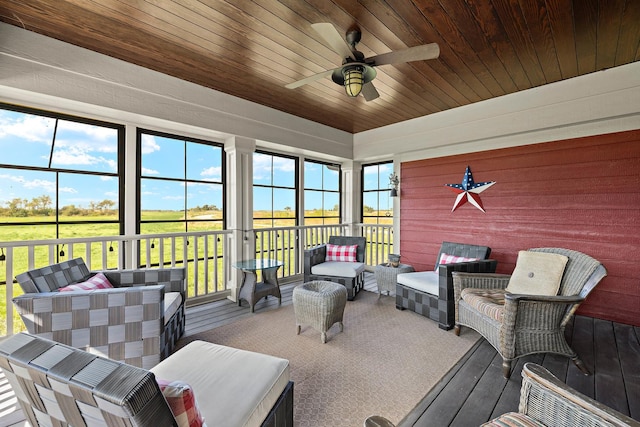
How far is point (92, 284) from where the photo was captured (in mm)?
2229

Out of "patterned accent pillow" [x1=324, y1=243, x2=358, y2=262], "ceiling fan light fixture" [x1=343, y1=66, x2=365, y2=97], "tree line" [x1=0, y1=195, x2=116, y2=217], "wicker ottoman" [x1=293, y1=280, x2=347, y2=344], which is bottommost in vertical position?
"wicker ottoman" [x1=293, y1=280, x2=347, y2=344]

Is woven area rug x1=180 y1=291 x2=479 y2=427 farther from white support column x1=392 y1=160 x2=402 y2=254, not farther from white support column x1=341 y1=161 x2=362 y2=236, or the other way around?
white support column x1=341 y1=161 x2=362 y2=236

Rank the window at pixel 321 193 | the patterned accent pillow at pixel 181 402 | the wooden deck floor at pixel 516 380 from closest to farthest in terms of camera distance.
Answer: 1. the patterned accent pillow at pixel 181 402
2. the wooden deck floor at pixel 516 380
3. the window at pixel 321 193

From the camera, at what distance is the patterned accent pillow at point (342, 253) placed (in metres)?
4.29

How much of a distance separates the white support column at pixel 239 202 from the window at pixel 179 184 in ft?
0.64

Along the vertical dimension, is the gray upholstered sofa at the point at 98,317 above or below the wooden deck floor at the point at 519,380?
above

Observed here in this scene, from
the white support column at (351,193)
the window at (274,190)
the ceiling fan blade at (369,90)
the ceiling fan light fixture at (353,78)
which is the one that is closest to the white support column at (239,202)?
the window at (274,190)

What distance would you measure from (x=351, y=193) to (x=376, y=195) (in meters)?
0.50

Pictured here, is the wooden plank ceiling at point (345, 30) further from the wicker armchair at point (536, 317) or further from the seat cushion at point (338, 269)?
the seat cushion at point (338, 269)

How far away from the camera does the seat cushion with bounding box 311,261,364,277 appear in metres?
3.82

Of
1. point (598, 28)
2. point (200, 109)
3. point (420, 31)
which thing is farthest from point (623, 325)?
point (200, 109)

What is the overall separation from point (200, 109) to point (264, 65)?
1.12m

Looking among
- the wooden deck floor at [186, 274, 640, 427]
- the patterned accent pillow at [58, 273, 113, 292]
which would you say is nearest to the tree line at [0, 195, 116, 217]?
the patterned accent pillow at [58, 273, 113, 292]

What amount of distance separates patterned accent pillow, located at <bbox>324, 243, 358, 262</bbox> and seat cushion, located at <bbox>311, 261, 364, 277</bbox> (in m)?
0.16
